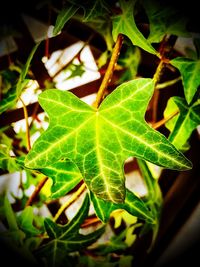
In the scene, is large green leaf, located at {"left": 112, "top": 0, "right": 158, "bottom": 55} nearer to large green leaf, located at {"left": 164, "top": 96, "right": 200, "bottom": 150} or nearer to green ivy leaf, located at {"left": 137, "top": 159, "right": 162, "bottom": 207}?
large green leaf, located at {"left": 164, "top": 96, "right": 200, "bottom": 150}

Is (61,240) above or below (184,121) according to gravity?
below

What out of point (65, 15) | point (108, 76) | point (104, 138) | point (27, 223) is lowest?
point (27, 223)

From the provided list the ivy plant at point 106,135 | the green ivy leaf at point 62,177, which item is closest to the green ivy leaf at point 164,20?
the ivy plant at point 106,135

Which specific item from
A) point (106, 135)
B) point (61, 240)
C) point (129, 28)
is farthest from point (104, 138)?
point (61, 240)

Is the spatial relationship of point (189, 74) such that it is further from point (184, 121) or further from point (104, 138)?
point (104, 138)

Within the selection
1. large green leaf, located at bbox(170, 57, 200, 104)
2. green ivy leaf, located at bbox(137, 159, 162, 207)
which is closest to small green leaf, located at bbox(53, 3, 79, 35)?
large green leaf, located at bbox(170, 57, 200, 104)

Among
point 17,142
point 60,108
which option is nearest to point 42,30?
point 17,142

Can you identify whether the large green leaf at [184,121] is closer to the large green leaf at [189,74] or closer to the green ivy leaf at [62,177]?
the large green leaf at [189,74]
